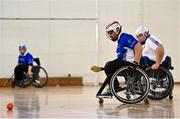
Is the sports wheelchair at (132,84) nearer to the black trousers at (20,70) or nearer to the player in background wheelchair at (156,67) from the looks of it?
the player in background wheelchair at (156,67)

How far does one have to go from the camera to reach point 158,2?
16.9 metres

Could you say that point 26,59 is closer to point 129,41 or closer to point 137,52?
point 129,41

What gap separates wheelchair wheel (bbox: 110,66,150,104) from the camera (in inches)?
307

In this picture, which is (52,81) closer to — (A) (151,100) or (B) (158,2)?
(B) (158,2)

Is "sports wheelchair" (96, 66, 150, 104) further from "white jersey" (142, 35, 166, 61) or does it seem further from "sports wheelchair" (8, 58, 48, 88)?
"sports wheelchair" (8, 58, 48, 88)

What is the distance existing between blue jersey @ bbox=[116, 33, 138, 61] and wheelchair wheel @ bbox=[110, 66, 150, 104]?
297 millimetres

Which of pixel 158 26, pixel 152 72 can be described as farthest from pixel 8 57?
pixel 152 72

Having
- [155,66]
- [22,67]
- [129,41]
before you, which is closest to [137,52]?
[129,41]

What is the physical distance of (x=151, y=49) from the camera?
9.21m

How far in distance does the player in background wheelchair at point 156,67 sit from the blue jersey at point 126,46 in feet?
2.66

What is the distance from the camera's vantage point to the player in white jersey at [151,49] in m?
8.84

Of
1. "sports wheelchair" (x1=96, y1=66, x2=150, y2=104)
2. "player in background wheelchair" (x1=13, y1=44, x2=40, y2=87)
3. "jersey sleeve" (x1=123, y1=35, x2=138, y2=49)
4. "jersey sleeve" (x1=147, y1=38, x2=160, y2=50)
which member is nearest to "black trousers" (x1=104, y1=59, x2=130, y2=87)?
"sports wheelchair" (x1=96, y1=66, x2=150, y2=104)

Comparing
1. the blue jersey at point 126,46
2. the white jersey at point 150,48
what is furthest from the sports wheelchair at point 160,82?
the blue jersey at point 126,46

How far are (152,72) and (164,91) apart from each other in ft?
1.30
